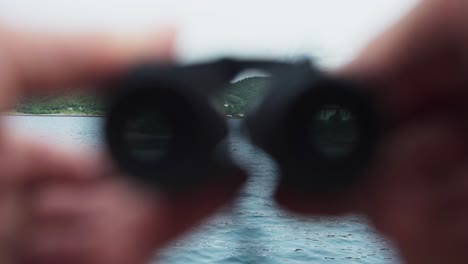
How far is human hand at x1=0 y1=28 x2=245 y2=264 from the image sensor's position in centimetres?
89

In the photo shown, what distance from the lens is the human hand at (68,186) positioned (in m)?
0.89

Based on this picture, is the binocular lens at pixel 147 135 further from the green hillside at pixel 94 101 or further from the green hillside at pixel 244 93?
the green hillside at pixel 244 93

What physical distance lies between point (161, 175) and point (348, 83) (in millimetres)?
A: 386

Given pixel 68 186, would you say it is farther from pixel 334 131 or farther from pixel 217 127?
Answer: pixel 334 131

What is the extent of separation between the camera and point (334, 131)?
3.04 feet

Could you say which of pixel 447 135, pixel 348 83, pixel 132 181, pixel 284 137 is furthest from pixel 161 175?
pixel 447 135

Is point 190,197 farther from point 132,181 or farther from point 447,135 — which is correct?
point 447,135

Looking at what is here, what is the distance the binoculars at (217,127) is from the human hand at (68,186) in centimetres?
4

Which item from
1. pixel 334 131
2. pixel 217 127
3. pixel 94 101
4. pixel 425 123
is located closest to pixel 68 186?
pixel 94 101

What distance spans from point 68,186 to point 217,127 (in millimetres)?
300

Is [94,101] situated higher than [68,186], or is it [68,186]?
[94,101]

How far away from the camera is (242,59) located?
1.04 meters

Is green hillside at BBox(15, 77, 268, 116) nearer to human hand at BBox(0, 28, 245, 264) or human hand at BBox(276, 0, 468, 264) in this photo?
human hand at BBox(0, 28, 245, 264)

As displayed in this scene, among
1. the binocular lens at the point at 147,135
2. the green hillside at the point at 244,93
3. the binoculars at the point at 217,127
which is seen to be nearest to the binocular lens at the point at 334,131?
the binoculars at the point at 217,127
